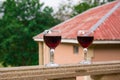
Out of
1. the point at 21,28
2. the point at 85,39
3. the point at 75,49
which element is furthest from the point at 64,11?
the point at 85,39

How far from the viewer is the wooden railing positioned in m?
1.48

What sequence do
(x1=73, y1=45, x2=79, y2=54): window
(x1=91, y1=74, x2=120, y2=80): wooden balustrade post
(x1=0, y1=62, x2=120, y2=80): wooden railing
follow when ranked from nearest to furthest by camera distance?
(x1=0, y1=62, x2=120, y2=80): wooden railing, (x1=91, y1=74, x2=120, y2=80): wooden balustrade post, (x1=73, y1=45, x2=79, y2=54): window

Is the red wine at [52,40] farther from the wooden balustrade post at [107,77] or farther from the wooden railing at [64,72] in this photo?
the wooden balustrade post at [107,77]

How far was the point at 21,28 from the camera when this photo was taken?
18.9 meters

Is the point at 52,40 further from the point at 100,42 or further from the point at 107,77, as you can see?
the point at 100,42

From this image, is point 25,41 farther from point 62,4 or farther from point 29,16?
point 62,4

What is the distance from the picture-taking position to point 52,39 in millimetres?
1815

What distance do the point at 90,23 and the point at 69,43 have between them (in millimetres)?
1021

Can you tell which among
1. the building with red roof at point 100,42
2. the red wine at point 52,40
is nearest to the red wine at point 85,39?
the red wine at point 52,40

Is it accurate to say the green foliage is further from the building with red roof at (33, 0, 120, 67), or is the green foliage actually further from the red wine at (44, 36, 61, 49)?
the red wine at (44, 36, 61, 49)

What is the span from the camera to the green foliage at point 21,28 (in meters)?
18.7

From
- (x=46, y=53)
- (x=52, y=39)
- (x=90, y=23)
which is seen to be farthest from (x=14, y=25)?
(x=52, y=39)

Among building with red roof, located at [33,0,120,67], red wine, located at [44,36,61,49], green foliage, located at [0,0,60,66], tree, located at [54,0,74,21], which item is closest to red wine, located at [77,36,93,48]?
red wine, located at [44,36,61,49]

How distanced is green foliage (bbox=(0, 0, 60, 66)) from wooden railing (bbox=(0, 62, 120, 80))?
16847mm
